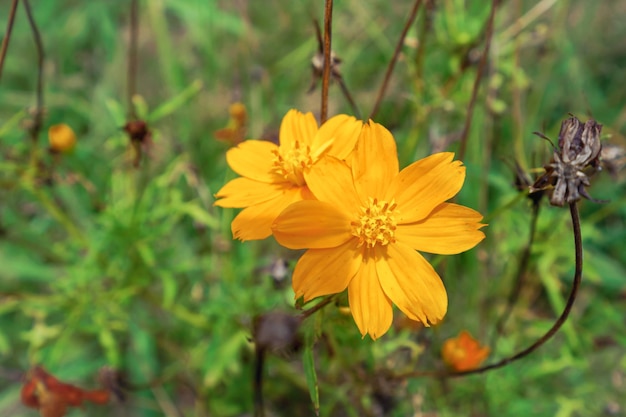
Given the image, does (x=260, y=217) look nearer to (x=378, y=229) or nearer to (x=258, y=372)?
(x=378, y=229)

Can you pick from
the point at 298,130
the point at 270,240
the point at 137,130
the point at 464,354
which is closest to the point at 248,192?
the point at 298,130

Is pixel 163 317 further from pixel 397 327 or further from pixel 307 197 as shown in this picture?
pixel 307 197

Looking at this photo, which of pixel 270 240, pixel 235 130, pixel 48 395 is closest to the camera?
pixel 48 395

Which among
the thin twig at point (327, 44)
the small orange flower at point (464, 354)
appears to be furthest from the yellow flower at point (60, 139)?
the small orange flower at point (464, 354)

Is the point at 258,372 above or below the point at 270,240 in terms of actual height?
below

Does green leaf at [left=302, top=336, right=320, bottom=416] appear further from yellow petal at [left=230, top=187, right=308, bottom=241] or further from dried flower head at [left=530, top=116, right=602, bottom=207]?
dried flower head at [left=530, top=116, right=602, bottom=207]

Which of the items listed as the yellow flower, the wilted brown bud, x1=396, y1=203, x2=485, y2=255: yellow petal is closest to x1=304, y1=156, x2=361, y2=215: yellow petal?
x1=396, y1=203, x2=485, y2=255: yellow petal
